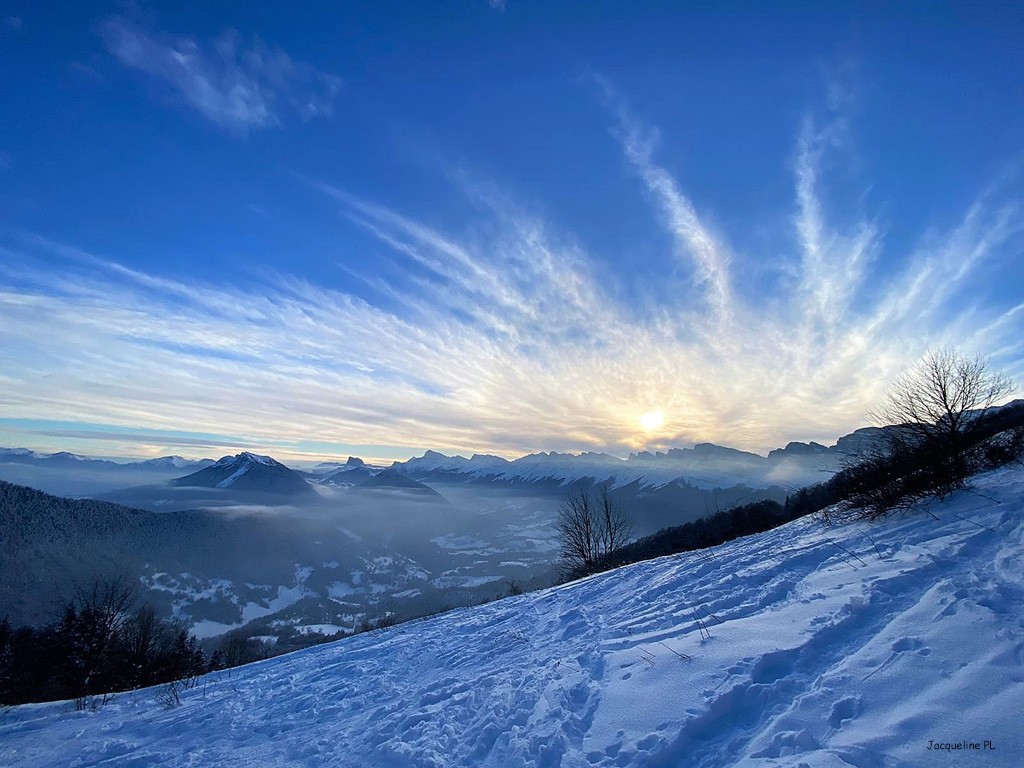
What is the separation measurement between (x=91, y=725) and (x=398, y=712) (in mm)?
8216

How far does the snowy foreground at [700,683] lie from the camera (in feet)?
13.9

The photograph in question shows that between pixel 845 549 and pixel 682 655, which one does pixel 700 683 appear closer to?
pixel 682 655

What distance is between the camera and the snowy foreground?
4230mm

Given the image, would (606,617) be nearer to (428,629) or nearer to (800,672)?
(800,672)

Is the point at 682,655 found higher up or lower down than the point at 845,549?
lower down

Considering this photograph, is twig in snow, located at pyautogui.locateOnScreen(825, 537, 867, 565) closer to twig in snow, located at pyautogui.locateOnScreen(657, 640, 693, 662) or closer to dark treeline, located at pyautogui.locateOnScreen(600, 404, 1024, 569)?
dark treeline, located at pyautogui.locateOnScreen(600, 404, 1024, 569)

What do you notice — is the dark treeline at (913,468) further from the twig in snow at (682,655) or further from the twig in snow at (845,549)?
the twig in snow at (682,655)

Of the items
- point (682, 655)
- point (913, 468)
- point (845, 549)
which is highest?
point (913, 468)

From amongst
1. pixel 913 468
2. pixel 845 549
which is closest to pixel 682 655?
pixel 845 549

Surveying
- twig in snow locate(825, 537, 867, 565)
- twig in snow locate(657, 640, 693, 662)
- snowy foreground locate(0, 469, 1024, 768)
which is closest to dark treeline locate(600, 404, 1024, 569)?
snowy foreground locate(0, 469, 1024, 768)

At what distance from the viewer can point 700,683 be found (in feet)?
18.0

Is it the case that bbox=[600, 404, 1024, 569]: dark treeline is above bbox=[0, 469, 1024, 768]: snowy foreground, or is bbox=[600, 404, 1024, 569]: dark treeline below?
above

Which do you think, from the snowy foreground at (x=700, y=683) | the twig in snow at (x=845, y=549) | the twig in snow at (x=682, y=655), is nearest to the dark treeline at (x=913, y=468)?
the snowy foreground at (x=700, y=683)

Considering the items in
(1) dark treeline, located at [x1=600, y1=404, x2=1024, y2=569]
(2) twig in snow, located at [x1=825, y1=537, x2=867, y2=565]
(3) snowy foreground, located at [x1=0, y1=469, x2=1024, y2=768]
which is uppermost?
(1) dark treeline, located at [x1=600, y1=404, x2=1024, y2=569]
